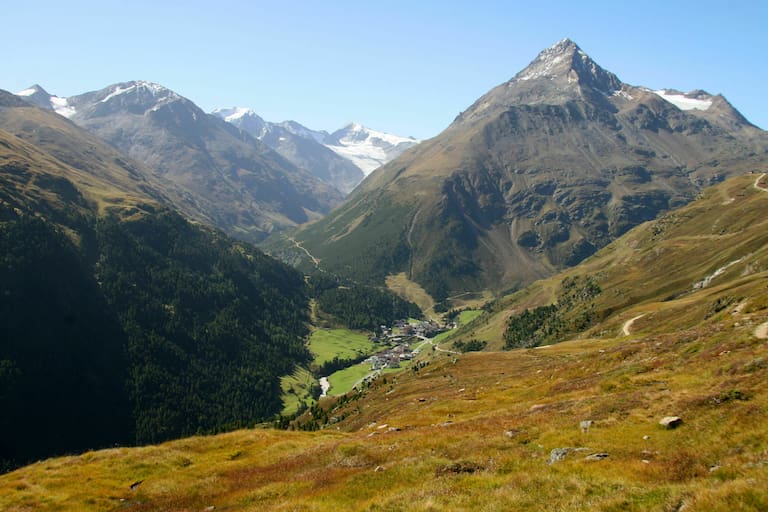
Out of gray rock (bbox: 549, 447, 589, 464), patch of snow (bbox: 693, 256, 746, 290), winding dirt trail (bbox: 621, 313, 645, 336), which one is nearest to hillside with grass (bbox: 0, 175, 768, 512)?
gray rock (bbox: 549, 447, 589, 464)

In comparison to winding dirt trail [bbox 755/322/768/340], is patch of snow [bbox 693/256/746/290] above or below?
below

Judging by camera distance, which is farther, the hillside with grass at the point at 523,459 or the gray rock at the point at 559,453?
the gray rock at the point at 559,453

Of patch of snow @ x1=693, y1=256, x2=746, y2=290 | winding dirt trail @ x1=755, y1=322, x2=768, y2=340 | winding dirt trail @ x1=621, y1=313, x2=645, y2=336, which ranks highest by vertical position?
winding dirt trail @ x1=755, y1=322, x2=768, y2=340

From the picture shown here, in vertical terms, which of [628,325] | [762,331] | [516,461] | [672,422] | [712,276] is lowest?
[628,325]

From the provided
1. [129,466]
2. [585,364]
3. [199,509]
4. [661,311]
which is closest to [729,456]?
[199,509]

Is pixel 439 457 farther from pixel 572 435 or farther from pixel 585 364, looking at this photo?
pixel 585 364

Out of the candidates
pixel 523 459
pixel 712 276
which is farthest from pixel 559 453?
pixel 712 276

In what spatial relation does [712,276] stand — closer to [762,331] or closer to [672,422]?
[762,331]

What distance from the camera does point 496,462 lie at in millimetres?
30828

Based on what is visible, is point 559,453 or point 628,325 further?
point 628,325

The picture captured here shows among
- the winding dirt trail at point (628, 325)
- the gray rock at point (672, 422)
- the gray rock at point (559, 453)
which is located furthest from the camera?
the winding dirt trail at point (628, 325)

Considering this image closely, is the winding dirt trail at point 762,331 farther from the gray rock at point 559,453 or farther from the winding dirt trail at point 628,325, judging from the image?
the winding dirt trail at point 628,325

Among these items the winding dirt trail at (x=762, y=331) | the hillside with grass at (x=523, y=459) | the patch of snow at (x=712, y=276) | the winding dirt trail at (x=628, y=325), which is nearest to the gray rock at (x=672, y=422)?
the hillside with grass at (x=523, y=459)

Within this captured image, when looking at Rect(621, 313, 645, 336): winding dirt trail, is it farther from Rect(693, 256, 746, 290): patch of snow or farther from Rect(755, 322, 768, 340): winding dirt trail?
Rect(755, 322, 768, 340): winding dirt trail
